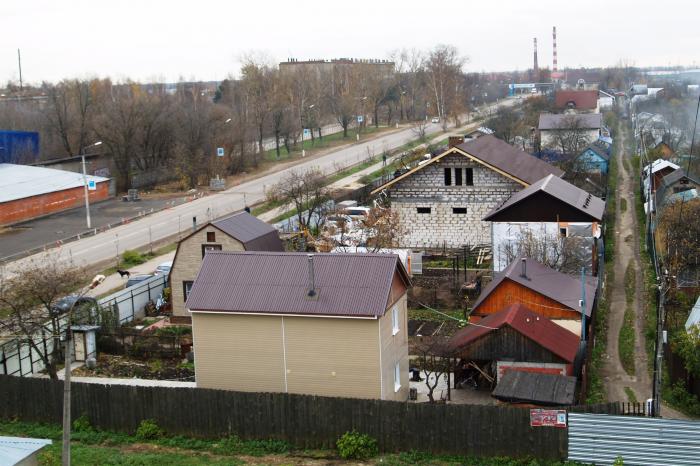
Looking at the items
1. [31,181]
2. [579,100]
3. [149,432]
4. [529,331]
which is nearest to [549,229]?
[529,331]

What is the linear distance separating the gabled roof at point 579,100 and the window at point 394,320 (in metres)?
93.1

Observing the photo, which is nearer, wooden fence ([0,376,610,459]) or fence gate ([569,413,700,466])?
fence gate ([569,413,700,466])

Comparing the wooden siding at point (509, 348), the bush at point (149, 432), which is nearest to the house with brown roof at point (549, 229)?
the wooden siding at point (509, 348)

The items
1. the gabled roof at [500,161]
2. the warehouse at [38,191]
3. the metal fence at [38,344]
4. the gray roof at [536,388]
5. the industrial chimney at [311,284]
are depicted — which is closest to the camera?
the gray roof at [536,388]

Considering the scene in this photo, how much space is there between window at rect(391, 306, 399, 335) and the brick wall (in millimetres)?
35852

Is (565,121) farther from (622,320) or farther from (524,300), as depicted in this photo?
(524,300)

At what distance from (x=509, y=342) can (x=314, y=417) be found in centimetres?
551

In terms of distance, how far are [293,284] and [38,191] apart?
124 ft

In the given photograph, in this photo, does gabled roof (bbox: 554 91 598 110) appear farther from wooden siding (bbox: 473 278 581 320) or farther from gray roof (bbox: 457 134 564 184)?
wooden siding (bbox: 473 278 581 320)

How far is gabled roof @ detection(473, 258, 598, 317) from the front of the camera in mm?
24953

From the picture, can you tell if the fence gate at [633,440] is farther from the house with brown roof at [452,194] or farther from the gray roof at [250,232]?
the house with brown roof at [452,194]

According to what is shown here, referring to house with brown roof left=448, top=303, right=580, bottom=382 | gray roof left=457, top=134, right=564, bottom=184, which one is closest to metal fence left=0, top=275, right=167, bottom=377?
house with brown roof left=448, top=303, right=580, bottom=382

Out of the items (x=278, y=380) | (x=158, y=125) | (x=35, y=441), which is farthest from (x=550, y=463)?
(x=158, y=125)

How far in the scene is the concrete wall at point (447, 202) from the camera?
40.5 meters
